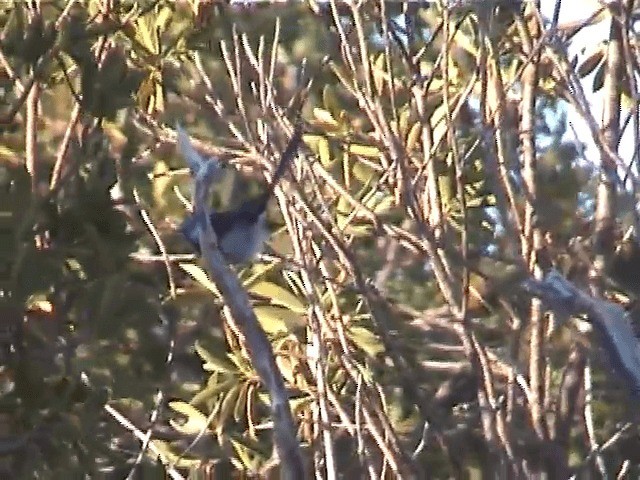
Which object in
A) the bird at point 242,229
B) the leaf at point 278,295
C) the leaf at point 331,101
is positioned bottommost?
the leaf at point 278,295

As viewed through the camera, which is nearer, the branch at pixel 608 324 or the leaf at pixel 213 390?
the branch at pixel 608 324

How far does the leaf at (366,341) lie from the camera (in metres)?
2.26

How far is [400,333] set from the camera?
7.43ft

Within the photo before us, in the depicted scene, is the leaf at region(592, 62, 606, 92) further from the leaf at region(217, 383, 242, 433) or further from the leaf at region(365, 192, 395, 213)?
the leaf at region(217, 383, 242, 433)

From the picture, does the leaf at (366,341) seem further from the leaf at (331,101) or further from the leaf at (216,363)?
the leaf at (331,101)

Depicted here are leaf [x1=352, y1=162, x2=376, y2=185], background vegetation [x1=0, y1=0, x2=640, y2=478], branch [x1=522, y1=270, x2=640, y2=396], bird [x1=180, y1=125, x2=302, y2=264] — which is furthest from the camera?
leaf [x1=352, y1=162, x2=376, y2=185]

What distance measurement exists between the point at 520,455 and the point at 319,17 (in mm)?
972

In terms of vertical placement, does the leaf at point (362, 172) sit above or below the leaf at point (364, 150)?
below

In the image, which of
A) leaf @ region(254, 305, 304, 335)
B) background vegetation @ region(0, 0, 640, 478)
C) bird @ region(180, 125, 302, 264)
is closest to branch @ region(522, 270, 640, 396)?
background vegetation @ region(0, 0, 640, 478)

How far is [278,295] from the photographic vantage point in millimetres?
2391

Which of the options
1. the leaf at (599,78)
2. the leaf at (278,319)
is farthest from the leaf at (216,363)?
the leaf at (599,78)

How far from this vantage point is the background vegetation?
1383mm

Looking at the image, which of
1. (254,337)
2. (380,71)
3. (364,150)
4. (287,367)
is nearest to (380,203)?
(364,150)

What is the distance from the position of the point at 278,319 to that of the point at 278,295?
0.19 feet
